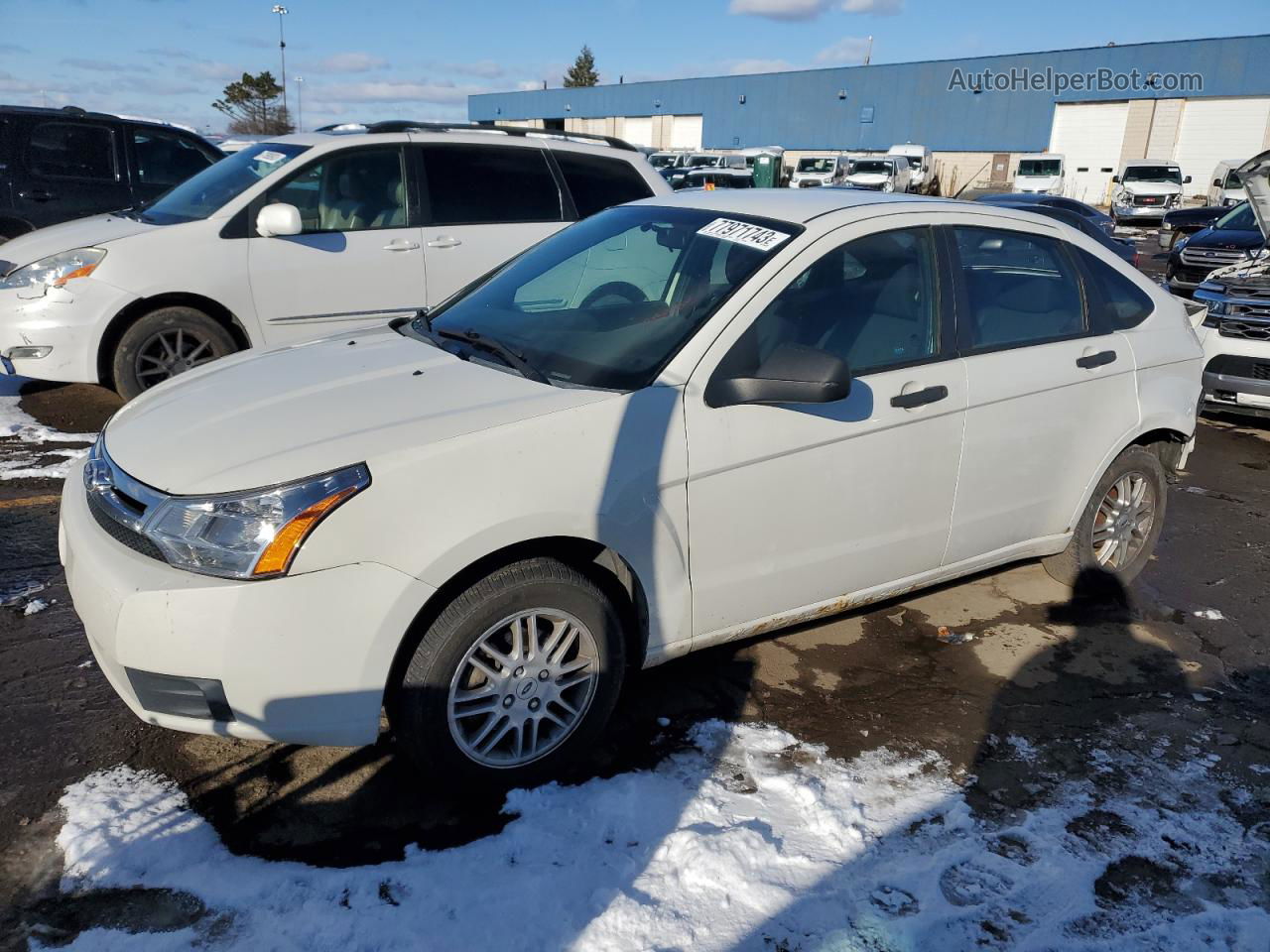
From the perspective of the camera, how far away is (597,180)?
7.19m

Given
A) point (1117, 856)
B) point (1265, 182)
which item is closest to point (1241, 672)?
point (1117, 856)

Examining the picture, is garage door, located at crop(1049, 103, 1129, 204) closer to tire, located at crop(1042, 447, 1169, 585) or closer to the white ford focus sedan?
tire, located at crop(1042, 447, 1169, 585)

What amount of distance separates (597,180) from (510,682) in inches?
204

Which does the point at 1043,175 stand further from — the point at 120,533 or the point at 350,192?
the point at 120,533

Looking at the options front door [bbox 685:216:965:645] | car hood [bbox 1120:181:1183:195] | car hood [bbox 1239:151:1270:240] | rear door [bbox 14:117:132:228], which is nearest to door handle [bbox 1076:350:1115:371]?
front door [bbox 685:216:965:645]

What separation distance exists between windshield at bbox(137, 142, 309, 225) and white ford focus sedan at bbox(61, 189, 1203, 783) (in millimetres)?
3050

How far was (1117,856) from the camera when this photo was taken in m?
2.78

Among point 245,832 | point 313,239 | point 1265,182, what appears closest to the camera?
point 245,832

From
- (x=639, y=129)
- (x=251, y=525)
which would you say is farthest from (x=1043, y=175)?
(x=251, y=525)

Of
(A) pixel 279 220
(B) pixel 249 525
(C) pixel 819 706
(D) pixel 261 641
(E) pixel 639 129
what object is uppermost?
(E) pixel 639 129

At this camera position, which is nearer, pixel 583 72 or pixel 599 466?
pixel 599 466

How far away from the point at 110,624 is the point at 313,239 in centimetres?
420

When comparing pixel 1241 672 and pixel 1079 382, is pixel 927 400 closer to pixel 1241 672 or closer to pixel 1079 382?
pixel 1079 382

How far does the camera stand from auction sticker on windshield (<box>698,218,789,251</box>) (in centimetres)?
335
